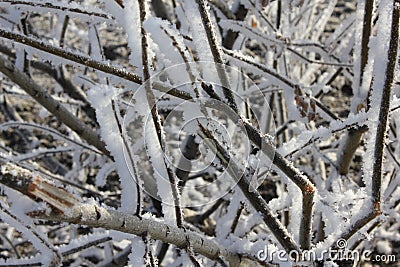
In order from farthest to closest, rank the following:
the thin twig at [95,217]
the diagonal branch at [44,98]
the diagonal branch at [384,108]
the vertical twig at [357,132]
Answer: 1. the diagonal branch at [44,98]
2. the vertical twig at [357,132]
3. the diagonal branch at [384,108]
4. the thin twig at [95,217]

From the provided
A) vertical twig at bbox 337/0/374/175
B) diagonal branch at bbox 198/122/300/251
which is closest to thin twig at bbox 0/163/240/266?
diagonal branch at bbox 198/122/300/251

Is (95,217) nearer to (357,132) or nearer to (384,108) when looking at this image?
(384,108)

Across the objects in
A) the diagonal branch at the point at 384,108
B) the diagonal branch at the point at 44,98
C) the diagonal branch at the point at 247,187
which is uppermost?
the diagonal branch at the point at 384,108

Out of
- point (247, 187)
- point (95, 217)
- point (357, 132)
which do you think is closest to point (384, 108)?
point (247, 187)

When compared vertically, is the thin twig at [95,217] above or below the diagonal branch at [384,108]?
below

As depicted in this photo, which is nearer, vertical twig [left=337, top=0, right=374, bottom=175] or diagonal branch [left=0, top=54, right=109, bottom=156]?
vertical twig [left=337, top=0, right=374, bottom=175]

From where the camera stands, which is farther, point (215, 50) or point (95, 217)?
point (215, 50)

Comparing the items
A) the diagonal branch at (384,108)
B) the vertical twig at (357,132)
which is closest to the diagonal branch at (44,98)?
the vertical twig at (357,132)

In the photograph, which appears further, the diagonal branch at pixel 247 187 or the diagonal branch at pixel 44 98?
the diagonal branch at pixel 44 98

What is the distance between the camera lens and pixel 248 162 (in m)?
0.88

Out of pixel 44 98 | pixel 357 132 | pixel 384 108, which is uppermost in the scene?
pixel 384 108

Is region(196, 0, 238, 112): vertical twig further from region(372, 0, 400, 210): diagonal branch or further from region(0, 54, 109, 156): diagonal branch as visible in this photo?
region(0, 54, 109, 156): diagonal branch

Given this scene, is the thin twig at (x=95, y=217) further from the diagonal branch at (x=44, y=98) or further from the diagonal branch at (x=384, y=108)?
the diagonal branch at (x=44, y=98)

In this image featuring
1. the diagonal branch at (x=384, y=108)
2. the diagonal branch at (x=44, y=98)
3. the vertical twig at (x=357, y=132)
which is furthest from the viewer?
the diagonal branch at (x=44, y=98)
